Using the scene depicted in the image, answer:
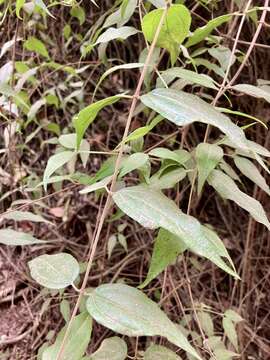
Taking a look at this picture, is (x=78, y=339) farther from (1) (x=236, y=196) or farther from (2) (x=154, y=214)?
(1) (x=236, y=196)

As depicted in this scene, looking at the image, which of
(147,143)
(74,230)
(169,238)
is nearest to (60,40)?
(147,143)

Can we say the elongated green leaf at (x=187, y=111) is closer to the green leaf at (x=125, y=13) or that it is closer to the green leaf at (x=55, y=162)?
the green leaf at (x=55, y=162)

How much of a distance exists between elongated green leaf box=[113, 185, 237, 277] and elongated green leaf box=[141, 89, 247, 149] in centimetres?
8

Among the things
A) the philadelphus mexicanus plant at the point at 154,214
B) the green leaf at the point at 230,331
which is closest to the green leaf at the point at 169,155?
the philadelphus mexicanus plant at the point at 154,214

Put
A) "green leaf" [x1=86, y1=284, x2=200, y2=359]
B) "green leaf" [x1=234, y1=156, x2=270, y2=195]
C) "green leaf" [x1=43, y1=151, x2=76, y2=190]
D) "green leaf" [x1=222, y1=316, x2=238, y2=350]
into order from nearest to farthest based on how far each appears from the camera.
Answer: "green leaf" [x1=86, y1=284, x2=200, y2=359] → "green leaf" [x1=43, y1=151, x2=76, y2=190] → "green leaf" [x1=234, y1=156, x2=270, y2=195] → "green leaf" [x1=222, y1=316, x2=238, y2=350]

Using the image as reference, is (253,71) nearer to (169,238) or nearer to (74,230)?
(74,230)

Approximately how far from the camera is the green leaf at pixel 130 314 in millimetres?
483

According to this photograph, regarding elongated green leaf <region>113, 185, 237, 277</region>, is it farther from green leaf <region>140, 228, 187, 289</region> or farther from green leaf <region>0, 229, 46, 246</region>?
green leaf <region>0, 229, 46, 246</region>

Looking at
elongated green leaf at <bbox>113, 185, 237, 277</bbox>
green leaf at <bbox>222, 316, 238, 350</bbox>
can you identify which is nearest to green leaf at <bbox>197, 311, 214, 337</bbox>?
green leaf at <bbox>222, 316, 238, 350</bbox>

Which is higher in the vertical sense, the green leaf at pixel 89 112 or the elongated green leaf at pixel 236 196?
the green leaf at pixel 89 112

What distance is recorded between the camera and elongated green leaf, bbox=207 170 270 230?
2.14 feet

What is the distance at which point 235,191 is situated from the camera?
67 cm

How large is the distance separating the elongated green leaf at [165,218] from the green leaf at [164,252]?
0.07 metres

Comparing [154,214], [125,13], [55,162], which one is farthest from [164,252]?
[125,13]
